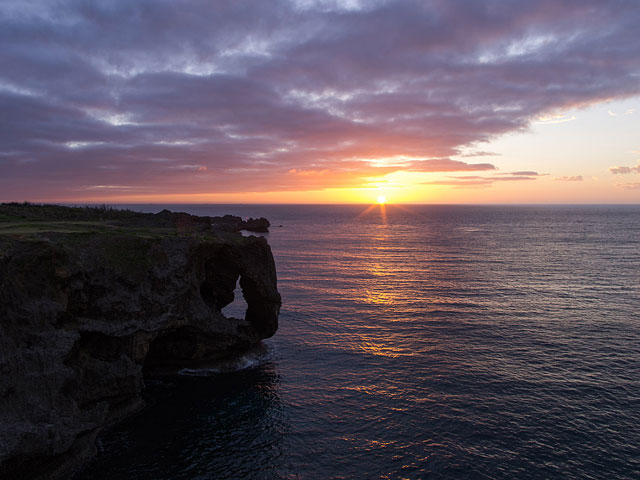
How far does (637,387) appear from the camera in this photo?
30.0 m

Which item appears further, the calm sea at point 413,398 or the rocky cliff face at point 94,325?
the calm sea at point 413,398

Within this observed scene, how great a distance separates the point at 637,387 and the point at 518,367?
26.3ft

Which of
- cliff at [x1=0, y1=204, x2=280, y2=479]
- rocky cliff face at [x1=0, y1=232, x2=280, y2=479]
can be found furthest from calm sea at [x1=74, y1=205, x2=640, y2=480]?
cliff at [x1=0, y1=204, x2=280, y2=479]

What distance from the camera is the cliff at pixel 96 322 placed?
19.5 metres

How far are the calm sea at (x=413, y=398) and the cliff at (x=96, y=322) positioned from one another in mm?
2614

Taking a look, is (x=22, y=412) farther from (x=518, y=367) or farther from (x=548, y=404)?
(x=518, y=367)

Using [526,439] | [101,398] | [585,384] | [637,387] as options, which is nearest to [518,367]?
[585,384]

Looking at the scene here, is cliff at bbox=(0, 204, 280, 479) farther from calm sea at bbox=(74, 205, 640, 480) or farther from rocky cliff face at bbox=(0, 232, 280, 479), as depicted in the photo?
calm sea at bbox=(74, 205, 640, 480)

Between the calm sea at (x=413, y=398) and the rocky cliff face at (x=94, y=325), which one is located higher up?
the rocky cliff face at (x=94, y=325)

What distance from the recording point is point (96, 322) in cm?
2575

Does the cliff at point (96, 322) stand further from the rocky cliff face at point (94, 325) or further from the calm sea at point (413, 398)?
the calm sea at point (413, 398)

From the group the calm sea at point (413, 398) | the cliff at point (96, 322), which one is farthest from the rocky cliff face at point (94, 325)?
the calm sea at point (413, 398)

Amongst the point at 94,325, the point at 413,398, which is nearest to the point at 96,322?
the point at 94,325

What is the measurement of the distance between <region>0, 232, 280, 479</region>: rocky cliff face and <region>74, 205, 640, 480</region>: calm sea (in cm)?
240
